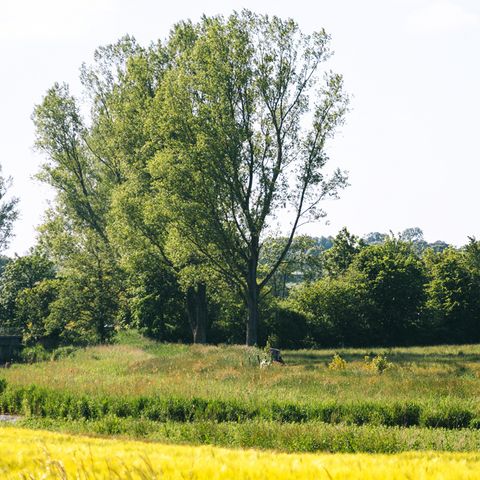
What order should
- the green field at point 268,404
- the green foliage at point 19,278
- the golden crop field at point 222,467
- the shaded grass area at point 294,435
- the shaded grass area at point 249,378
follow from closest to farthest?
the golden crop field at point 222,467 < the shaded grass area at point 294,435 < the green field at point 268,404 < the shaded grass area at point 249,378 < the green foliage at point 19,278

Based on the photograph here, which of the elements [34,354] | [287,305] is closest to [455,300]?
[287,305]

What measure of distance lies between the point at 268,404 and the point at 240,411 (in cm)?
85

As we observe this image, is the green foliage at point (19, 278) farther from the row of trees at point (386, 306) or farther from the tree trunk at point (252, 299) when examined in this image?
the tree trunk at point (252, 299)

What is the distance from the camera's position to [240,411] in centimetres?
1895

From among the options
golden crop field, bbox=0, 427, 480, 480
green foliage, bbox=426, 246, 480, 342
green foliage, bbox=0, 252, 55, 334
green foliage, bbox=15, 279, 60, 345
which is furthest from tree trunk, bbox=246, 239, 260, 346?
golden crop field, bbox=0, 427, 480, 480

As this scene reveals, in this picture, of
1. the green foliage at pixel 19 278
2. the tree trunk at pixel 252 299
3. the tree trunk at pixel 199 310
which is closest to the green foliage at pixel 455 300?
the tree trunk at pixel 199 310

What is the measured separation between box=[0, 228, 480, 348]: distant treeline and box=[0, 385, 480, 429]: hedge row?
67.8 feet

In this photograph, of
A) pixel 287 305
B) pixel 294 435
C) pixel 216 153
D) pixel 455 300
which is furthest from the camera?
pixel 455 300

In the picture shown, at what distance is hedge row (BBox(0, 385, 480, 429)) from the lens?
17.5 m

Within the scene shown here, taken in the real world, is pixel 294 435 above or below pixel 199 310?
below

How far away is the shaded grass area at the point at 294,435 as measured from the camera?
46.4ft

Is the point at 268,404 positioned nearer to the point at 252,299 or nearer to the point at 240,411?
the point at 240,411

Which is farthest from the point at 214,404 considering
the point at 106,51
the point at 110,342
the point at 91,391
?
the point at 106,51

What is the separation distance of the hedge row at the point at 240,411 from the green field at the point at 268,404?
0.09 feet
